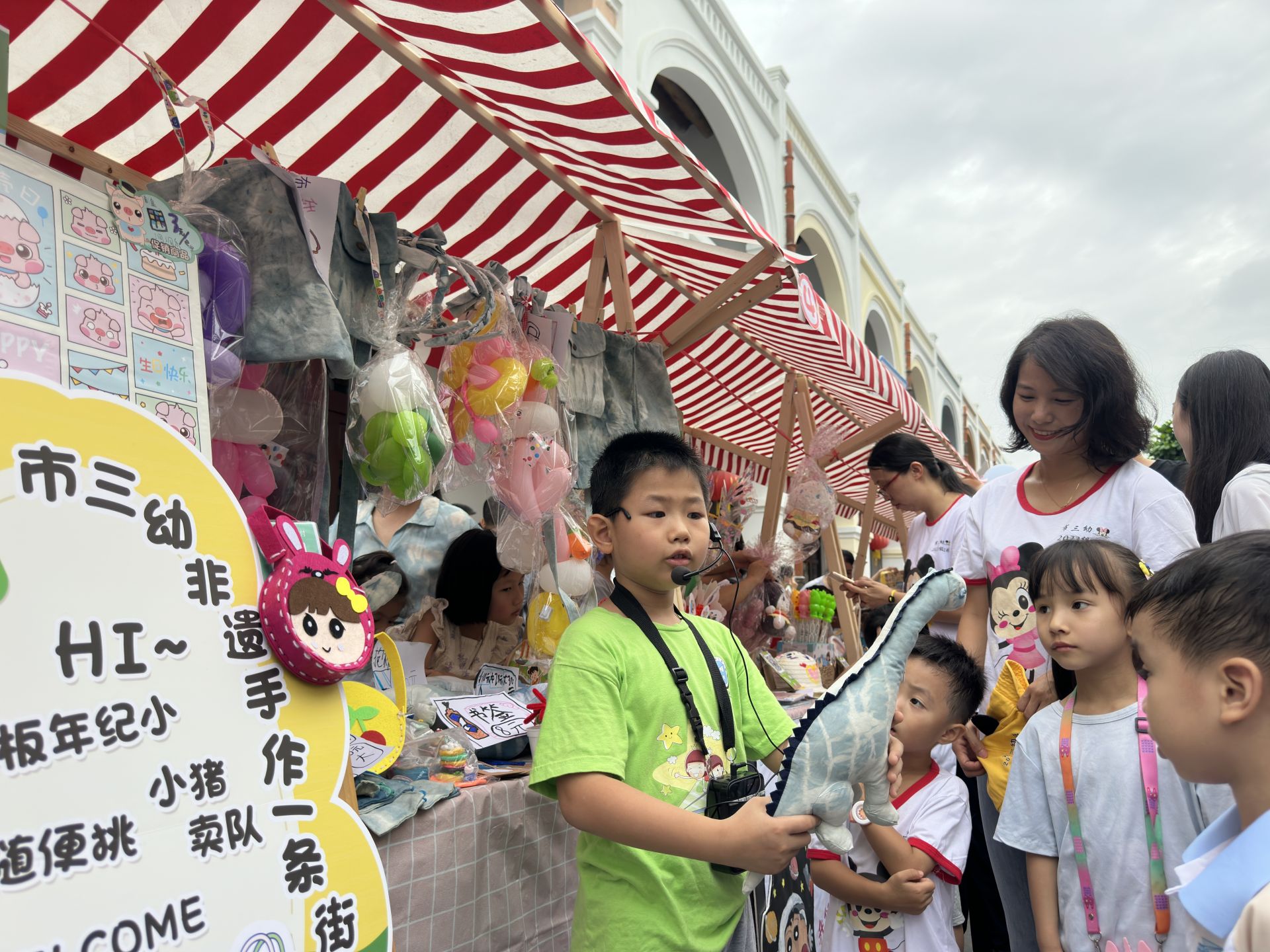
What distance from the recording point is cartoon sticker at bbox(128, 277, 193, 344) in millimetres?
1426

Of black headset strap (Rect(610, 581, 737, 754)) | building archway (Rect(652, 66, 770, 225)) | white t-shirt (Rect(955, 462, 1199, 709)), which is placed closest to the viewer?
black headset strap (Rect(610, 581, 737, 754))

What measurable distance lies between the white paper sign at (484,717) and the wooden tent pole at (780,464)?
2656 millimetres

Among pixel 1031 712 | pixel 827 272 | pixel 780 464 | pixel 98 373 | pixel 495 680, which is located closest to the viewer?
pixel 98 373

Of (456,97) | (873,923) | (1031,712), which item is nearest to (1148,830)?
(1031,712)

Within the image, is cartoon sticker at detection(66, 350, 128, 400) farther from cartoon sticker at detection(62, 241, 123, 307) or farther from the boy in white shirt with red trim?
the boy in white shirt with red trim

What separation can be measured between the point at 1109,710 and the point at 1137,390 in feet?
2.96

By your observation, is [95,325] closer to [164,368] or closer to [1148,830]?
[164,368]

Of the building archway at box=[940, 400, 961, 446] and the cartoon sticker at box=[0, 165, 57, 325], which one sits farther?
the building archway at box=[940, 400, 961, 446]

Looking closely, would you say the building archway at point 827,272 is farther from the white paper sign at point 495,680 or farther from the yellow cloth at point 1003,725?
the yellow cloth at point 1003,725

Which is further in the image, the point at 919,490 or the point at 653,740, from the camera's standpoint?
the point at 919,490

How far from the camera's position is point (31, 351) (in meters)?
1.22

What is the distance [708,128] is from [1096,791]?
34.4ft

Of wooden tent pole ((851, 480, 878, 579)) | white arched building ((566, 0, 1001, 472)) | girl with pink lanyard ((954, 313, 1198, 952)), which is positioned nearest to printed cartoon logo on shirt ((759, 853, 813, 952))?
girl with pink lanyard ((954, 313, 1198, 952))

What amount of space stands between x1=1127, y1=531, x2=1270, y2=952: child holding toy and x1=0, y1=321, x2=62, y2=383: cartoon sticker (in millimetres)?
1623
